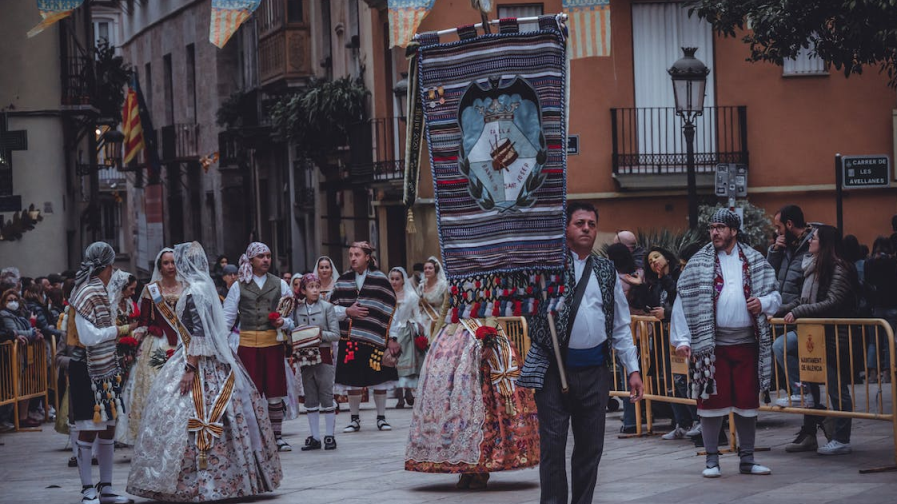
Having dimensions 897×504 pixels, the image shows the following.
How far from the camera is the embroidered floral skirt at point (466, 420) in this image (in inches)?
445

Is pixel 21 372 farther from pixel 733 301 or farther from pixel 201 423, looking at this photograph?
pixel 733 301

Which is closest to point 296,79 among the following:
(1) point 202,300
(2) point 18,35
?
(2) point 18,35

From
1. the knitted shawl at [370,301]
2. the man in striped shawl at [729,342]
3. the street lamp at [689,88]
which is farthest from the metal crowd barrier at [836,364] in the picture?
the street lamp at [689,88]

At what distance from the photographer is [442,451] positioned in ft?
37.4

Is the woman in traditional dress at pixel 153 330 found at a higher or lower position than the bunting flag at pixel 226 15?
lower

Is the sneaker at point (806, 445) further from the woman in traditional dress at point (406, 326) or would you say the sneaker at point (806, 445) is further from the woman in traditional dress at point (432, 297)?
the woman in traditional dress at point (406, 326)

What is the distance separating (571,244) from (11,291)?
38.6 ft

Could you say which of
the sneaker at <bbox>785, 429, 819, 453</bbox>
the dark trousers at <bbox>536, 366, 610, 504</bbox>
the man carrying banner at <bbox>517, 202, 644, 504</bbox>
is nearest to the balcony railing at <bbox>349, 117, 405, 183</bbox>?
the sneaker at <bbox>785, 429, 819, 453</bbox>

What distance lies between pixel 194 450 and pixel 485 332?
2.38 meters

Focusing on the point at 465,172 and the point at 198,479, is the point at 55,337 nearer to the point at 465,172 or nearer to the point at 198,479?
the point at 198,479

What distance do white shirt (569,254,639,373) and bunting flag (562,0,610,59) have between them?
10.4 m

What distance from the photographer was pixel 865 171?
1778cm

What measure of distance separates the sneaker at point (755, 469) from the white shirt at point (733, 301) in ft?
3.45

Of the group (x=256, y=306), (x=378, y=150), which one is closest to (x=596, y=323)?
(x=256, y=306)
